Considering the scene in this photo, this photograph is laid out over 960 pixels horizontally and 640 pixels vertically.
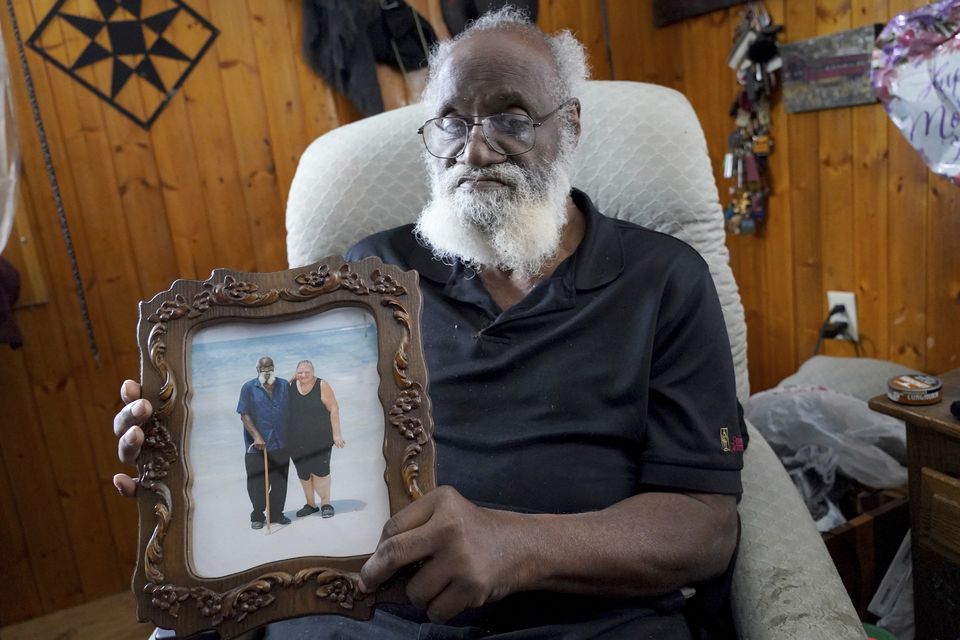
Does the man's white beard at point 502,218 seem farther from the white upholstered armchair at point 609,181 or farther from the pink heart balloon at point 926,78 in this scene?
the pink heart balloon at point 926,78

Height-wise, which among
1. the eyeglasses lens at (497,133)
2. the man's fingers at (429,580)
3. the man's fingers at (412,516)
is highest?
the eyeglasses lens at (497,133)

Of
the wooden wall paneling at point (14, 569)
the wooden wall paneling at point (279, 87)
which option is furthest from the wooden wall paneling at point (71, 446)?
the wooden wall paneling at point (279, 87)

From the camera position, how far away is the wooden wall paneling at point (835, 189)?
6.09ft

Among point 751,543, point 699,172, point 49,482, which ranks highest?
point 699,172

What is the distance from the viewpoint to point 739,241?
2316mm

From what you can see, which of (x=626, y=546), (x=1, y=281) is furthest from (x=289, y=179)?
(x=626, y=546)

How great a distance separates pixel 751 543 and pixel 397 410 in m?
0.54

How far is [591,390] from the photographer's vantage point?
100 centimetres

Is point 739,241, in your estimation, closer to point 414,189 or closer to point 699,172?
point 699,172

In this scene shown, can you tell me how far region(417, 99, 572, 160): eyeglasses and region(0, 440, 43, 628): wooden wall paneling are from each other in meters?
1.70

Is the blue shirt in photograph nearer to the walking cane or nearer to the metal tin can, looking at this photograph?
the walking cane

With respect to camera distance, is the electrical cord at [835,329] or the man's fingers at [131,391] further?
the electrical cord at [835,329]

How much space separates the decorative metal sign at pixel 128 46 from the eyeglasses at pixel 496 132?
1.30 m

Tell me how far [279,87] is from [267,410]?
169 centimetres
